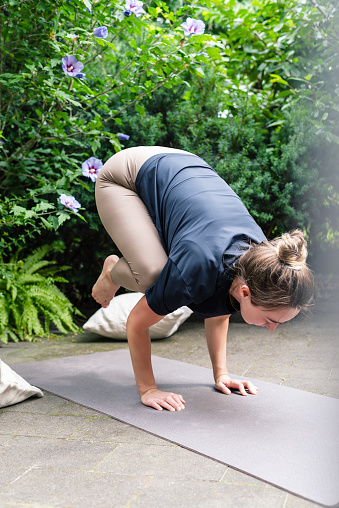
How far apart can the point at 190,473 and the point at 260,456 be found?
244 millimetres

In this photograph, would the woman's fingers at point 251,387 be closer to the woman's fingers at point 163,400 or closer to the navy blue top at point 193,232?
the woman's fingers at point 163,400

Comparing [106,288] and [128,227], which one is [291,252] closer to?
[128,227]

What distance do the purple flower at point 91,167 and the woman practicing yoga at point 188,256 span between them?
2.49 ft

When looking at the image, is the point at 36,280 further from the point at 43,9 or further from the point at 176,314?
the point at 43,9

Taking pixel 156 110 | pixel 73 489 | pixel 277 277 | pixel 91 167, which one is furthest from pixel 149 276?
pixel 156 110

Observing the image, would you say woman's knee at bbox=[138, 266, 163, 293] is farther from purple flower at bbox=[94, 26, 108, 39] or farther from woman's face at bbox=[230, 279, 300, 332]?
purple flower at bbox=[94, 26, 108, 39]

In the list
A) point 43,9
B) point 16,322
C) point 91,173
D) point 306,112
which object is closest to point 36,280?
point 16,322

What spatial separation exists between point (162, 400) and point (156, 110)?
266cm

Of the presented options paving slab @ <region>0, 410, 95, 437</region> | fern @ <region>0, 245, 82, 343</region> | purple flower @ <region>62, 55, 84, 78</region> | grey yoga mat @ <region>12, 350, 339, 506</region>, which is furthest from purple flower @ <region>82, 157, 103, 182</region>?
paving slab @ <region>0, 410, 95, 437</region>

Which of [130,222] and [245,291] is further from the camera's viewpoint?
[130,222]

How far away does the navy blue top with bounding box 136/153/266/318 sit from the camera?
1.73m

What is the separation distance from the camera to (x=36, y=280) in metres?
3.57

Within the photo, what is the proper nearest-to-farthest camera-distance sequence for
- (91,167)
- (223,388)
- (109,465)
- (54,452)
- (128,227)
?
(109,465)
(54,452)
(128,227)
(223,388)
(91,167)

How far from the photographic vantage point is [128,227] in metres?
2.09
